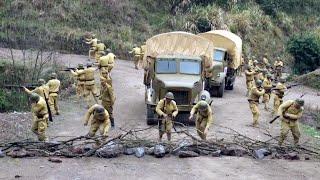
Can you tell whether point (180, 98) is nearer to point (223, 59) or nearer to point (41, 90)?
point (41, 90)

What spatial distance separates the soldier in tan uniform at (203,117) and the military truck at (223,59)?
27.4ft

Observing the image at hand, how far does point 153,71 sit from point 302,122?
Result: 20.3ft

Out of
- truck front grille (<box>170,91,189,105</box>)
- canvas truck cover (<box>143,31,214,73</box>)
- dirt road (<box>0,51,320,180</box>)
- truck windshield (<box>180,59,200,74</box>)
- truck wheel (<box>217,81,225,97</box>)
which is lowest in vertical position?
dirt road (<box>0,51,320,180</box>)

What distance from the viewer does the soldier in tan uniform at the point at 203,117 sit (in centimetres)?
1709

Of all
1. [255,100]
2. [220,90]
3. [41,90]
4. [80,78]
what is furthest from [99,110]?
[220,90]

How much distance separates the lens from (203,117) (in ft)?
57.3

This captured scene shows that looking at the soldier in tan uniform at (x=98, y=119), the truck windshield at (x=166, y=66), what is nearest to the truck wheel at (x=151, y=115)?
the truck windshield at (x=166, y=66)

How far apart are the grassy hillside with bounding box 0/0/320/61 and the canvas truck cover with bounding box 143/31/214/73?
12659 millimetres

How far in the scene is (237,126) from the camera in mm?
20938

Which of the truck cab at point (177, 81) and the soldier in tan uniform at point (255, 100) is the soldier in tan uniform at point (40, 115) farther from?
the soldier in tan uniform at point (255, 100)

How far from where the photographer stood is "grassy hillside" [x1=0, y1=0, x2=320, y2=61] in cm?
3559

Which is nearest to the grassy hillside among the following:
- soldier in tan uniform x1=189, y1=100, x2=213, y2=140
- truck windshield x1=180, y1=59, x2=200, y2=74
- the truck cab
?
the truck cab

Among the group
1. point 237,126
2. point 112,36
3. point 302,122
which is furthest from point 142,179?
point 112,36

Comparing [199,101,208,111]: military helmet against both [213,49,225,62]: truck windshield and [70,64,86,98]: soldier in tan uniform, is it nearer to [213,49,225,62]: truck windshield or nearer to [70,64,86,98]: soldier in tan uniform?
[70,64,86,98]: soldier in tan uniform
